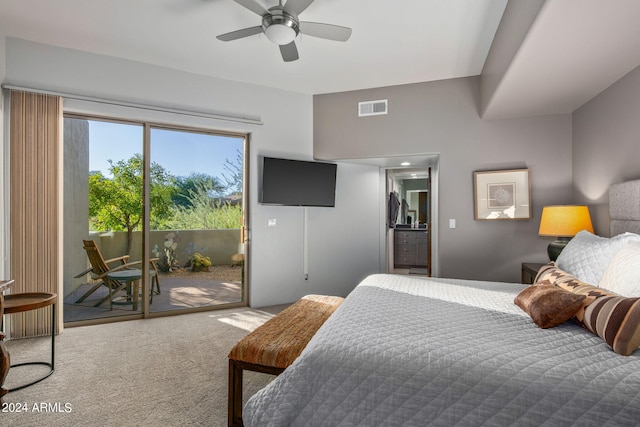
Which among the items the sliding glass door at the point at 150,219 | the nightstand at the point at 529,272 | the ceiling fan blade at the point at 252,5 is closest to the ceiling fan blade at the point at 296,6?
the ceiling fan blade at the point at 252,5

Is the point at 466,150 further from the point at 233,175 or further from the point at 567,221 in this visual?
the point at 233,175

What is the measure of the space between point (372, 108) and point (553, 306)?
3.11m

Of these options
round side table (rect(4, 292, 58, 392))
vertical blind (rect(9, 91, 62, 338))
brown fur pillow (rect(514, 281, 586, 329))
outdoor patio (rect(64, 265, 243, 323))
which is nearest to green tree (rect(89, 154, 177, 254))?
vertical blind (rect(9, 91, 62, 338))

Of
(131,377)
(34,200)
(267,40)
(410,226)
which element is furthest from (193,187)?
(410,226)

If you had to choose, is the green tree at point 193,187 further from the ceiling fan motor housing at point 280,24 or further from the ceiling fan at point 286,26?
the ceiling fan motor housing at point 280,24

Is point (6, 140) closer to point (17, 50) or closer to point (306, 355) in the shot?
point (17, 50)

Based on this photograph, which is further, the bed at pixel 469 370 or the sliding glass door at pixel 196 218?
the sliding glass door at pixel 196 218

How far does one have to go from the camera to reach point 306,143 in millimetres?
4371

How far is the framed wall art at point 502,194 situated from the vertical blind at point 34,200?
4192 millimetres

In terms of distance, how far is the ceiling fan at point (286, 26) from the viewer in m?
2.23

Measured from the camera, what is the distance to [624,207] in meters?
2.33

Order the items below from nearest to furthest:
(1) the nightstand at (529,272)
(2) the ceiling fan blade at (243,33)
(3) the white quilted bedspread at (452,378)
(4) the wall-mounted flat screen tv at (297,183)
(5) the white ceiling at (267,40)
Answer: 1. (3) the white quilted bedspread at (452,378)
2. (2) the ceiling fan blade at (243,33)
3. (5) the white ceiling at (267,40)
4. (1) the nightstand at (529,272)
5. (4) the wall-mounted flat screen tv at (297,183)

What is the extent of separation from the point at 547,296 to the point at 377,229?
10.5ft

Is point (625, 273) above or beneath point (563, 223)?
beneath
